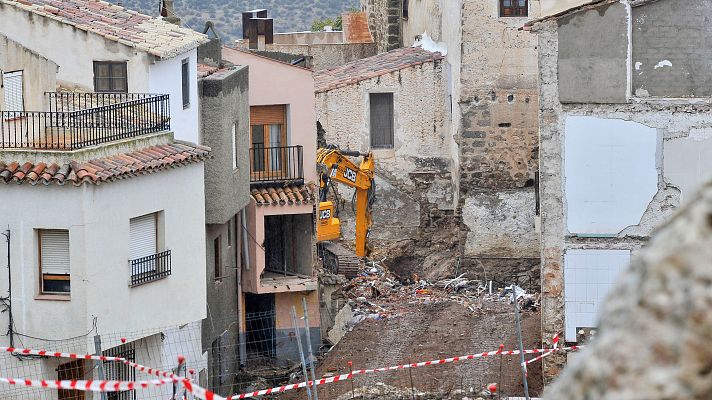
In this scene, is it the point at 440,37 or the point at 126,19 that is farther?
the point at 440,37

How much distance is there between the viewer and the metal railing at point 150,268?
66.3ft

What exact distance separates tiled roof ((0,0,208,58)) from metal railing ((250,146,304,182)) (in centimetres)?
461

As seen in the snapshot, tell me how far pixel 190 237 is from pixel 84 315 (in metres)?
2.75

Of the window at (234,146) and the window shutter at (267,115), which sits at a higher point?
the window shutter at (267,115)

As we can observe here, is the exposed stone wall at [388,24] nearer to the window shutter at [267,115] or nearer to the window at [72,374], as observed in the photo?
the window shutter at [267,115]

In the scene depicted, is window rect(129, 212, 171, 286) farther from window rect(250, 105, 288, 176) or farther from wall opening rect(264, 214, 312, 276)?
wall opening rect(264, 214, 312, 276)

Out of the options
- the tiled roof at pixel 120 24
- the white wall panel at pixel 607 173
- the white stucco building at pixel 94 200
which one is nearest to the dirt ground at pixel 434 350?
the white wall panel at pixel 607 173

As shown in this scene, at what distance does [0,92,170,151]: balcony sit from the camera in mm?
19922

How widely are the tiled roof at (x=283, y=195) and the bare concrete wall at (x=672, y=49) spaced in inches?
352

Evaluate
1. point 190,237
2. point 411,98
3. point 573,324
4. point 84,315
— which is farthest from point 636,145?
point 411,98

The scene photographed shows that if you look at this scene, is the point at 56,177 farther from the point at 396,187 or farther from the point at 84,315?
the point at 396,187

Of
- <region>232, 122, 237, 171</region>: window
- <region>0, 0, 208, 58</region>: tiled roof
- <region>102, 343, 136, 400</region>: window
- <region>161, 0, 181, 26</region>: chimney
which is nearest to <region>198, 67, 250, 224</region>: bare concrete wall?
<region>232, 122, 237, 171</region>: window

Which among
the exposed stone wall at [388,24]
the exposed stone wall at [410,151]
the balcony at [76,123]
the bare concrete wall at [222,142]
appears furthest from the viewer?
the exposed stone wall at [388,24]

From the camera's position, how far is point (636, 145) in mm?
21703
